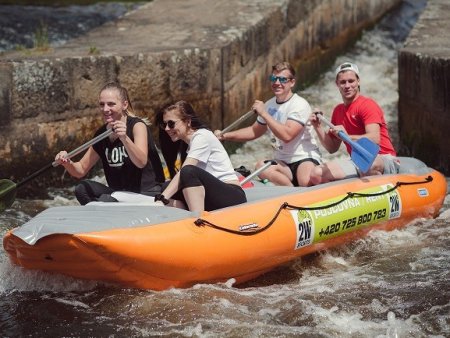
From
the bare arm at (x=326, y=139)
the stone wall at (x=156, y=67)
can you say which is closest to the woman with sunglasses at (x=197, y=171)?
the bare arm at (x=326, y=139)

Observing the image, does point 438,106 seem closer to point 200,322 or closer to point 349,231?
point 349,231

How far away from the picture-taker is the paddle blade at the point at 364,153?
702 cm

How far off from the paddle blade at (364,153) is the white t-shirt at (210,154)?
0.99 meters

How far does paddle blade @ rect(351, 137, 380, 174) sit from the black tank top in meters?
1.38

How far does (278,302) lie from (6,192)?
206 centimetres

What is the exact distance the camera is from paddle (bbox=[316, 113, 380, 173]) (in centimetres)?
702

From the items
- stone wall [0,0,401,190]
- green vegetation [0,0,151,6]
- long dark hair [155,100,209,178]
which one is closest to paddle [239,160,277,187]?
long dark hair [155,100,209,178]

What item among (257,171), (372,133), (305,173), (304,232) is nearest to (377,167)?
(372,133)

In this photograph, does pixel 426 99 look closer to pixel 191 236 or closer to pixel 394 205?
pixel 394 205

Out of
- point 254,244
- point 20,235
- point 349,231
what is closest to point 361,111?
point 349,231

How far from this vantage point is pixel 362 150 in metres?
7.02

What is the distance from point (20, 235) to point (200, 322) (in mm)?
1063

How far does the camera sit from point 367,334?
5410 mm

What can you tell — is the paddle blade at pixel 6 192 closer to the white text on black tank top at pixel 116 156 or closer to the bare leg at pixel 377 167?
the white text on black tank top at pixel 116 156
